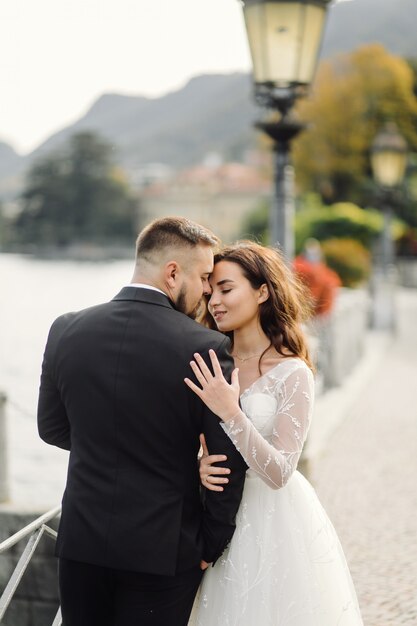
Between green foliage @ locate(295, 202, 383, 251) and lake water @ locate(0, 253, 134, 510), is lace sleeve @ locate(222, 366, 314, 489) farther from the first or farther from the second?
green foliage @ locate(295, 202, 383, 251)

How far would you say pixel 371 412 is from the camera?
10.4m

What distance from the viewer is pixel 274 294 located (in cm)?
288

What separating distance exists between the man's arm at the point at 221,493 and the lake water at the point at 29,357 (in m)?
1.35

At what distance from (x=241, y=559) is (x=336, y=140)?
51.7 meters

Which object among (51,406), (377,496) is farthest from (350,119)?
(51,406)

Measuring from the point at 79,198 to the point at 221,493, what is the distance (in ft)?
373

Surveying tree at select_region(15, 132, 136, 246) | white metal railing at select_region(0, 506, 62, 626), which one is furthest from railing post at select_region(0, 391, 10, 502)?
tree at select_region(15, 132, 136, 246)

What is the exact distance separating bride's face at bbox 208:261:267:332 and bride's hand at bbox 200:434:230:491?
499mm


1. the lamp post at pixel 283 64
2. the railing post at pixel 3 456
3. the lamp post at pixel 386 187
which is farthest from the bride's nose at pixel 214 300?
the lamp post at pixel 386 187

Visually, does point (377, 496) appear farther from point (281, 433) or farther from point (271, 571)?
point (281, 433)

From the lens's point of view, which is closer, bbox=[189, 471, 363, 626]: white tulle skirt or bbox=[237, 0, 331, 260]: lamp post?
bbox=[189, 471, 363, 626]: white tulle skirt

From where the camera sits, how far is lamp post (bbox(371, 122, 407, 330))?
1786cm

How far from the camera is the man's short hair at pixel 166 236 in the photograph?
2461 millimetres

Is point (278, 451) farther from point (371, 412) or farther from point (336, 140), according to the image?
point (336, 140)
